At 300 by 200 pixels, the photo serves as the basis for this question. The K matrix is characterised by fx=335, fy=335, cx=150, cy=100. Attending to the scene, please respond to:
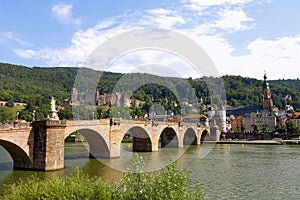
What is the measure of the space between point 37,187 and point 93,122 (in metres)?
25.3

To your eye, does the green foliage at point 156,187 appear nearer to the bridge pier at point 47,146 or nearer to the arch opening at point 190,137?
the bridge pier at point 47,146

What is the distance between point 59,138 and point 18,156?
3.84 metres

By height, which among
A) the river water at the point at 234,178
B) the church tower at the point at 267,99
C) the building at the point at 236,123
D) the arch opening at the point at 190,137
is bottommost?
the river water at the point at 234,178

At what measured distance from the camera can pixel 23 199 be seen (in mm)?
11672

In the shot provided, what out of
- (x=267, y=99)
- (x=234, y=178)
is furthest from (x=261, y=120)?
(x=234, y=178)

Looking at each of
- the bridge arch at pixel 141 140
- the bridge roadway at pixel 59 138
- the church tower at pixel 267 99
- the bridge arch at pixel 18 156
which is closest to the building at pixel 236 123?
the church tower at pixel 267 99

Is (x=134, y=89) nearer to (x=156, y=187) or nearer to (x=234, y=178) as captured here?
(x=234, y=178)

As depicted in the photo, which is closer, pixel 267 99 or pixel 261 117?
pixel 261 117

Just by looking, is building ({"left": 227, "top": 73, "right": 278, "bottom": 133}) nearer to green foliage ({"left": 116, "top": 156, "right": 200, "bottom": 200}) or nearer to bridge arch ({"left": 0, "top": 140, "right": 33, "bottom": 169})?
bridge arch ({"left": 0, "top": 140, "right": 33, "bottom": 169})

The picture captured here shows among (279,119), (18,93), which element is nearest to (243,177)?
(279,119)

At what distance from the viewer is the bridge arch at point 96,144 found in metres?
39.2

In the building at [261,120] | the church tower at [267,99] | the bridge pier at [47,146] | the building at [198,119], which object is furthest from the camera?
the church tower at [267,99]

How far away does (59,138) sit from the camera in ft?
100

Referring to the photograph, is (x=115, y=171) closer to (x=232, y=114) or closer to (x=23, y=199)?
(x=23, y=199)
